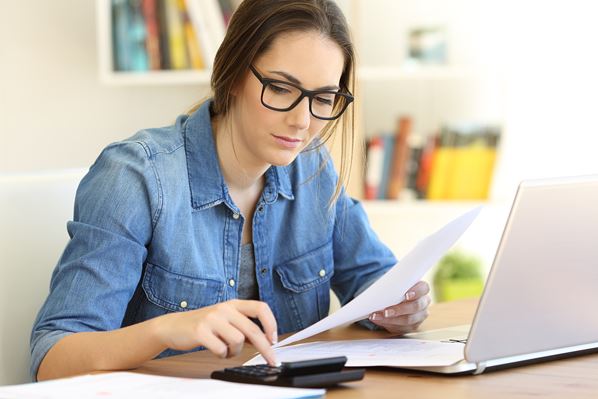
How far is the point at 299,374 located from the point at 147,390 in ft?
0.53

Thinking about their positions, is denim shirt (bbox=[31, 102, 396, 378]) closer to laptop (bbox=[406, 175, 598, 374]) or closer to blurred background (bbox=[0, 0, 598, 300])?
laptop (bbox=[406, 175, 598, 374])

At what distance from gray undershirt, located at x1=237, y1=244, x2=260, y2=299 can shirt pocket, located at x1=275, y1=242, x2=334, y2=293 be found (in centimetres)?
5

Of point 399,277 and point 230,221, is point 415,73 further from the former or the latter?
point 399,277

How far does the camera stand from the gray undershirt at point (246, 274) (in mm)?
1605

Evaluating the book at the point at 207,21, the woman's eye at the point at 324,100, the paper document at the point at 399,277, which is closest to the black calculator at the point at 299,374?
the paper document at the point at 399,277

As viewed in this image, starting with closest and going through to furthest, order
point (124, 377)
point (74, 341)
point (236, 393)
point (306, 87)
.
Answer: point (236, 393) < point (124, 377) < point (74, 341) < point (306, 87)

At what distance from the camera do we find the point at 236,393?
931 millimetres

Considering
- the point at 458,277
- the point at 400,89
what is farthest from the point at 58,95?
the point at 458,277

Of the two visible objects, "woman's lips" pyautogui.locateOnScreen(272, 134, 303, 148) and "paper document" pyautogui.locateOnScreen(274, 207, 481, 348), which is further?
"woman's lips" pyautogui.locateOnScreen(272, 134, 303, 148)

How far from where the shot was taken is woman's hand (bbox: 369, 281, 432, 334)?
142cm

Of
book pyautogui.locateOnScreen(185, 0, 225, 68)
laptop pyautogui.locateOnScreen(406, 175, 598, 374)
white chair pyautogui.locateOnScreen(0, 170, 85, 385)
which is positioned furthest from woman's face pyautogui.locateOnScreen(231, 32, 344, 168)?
book pyautogui.locateOnScreen(185, 0, 225, 68)

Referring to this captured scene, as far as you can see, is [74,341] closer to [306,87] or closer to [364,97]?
[306,87]

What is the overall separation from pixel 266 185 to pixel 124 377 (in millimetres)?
669

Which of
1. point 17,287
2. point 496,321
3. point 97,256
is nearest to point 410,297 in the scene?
point 496,321
